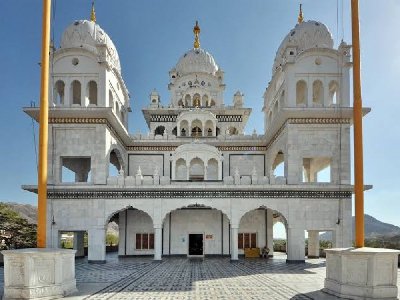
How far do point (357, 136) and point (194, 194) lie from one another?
13.3 meters

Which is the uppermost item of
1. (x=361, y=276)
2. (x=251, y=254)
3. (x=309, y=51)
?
(x=309, y=51)

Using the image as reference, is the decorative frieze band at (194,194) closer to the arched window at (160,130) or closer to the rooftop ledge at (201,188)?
the rooftop ledge at (201,188)

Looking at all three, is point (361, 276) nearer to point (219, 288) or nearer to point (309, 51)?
point (219, 288)

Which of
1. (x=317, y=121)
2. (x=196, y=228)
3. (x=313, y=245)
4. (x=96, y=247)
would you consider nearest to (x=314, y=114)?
(x=317, y=121)

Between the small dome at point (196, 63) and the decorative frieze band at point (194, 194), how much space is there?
19.9m

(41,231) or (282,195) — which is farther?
(282,195)

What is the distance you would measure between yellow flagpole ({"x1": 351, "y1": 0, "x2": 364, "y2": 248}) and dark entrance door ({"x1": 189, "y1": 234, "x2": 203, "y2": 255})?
17662 millimetres

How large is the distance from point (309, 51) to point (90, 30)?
16.0 metres

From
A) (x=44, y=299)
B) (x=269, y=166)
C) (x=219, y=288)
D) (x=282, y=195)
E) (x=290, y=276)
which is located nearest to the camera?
(x=44, y=299)

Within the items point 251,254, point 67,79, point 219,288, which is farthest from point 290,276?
point 67,79

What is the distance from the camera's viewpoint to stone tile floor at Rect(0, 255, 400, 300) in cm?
Answer: 1369

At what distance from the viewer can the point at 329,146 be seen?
26094mm

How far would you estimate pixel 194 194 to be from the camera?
2550 centimetres

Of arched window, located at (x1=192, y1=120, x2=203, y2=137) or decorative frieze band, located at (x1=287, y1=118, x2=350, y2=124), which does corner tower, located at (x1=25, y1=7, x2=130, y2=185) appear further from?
decorative frieze band, located at (x1=287, y1=118, x2=350, y2=124)
